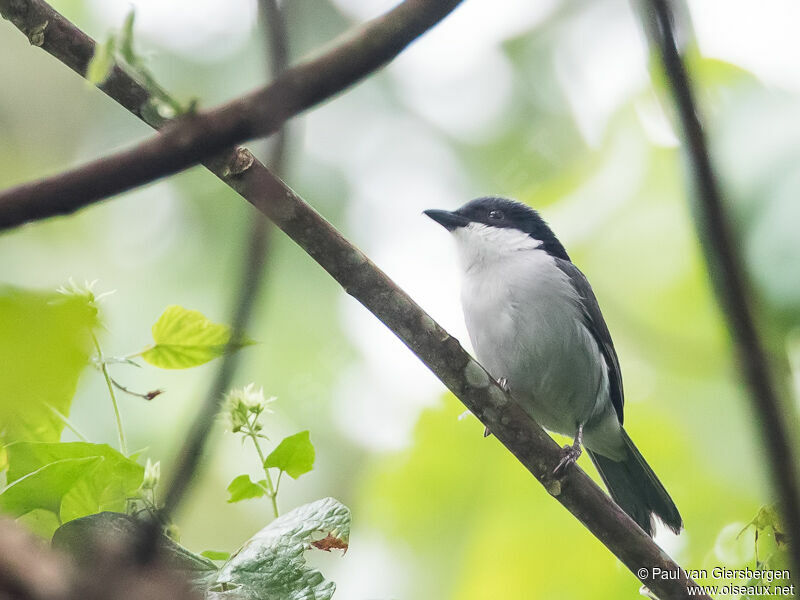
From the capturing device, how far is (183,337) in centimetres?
219

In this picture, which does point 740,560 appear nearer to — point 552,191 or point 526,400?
point 526,400

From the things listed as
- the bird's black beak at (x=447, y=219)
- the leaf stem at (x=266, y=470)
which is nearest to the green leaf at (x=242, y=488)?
the leaf stem at (x=266, y=470)

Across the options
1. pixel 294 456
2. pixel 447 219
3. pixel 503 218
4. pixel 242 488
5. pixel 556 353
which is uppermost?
pixel 503 218

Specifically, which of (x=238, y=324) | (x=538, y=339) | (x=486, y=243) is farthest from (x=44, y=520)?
(x=486, y=243)

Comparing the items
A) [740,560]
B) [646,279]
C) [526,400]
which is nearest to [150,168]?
[740,560]

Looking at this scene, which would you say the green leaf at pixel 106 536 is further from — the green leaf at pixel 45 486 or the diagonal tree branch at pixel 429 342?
the diagonal tree branch at pixel 429 342

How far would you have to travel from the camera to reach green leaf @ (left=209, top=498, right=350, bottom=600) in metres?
1.91

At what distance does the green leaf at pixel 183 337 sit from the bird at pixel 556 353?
246 centimetres

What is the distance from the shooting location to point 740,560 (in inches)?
118

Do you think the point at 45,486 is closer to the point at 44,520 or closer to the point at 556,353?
the point at 44,520

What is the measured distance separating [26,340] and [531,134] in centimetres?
709

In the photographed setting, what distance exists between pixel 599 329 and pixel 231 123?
166 inches

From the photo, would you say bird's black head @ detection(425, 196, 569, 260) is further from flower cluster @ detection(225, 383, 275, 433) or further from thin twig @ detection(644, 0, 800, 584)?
thin twig @ detection(644, 0, 800, 584)

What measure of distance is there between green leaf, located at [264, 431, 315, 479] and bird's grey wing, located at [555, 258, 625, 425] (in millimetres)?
2700
